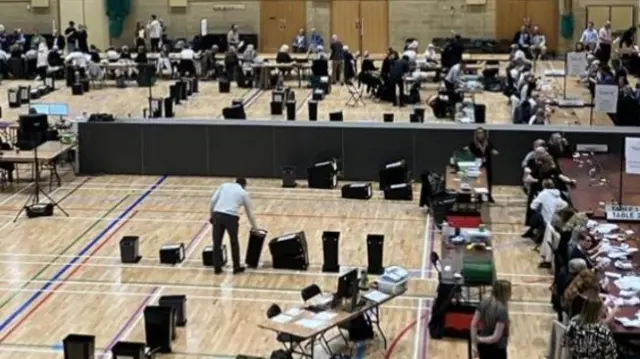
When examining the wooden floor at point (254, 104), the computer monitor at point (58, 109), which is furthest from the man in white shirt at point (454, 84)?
the computer monitor at point (58, 109)

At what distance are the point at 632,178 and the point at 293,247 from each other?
23.4 feet

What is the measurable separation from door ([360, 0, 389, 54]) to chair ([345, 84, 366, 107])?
945 centimetres

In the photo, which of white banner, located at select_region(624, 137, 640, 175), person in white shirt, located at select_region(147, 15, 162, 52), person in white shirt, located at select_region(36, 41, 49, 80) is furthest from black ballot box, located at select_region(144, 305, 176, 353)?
person in white shirt, located at select_region(147, 15, 162, 52)

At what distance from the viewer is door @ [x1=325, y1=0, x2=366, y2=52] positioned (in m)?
45.5

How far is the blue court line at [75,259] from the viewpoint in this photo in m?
16.5

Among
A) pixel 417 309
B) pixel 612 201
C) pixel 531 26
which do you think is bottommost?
pixel 417 309

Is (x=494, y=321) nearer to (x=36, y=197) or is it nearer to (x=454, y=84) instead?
(x=36, y=197)

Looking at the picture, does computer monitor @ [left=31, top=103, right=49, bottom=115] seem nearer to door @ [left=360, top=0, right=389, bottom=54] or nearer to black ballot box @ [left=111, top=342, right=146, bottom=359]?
black ballot box @ [left=111, top=342, right=146, bottom=359]

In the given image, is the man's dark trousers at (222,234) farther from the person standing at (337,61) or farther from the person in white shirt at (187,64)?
the person in white shirt at (187,64)

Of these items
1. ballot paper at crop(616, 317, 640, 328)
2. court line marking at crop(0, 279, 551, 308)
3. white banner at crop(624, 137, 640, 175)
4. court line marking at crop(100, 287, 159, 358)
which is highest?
white banner at crop(624, 137, 640, 175)

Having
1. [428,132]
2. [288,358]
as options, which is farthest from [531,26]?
[288,358]

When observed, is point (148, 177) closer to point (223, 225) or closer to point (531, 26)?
point (223, 225)

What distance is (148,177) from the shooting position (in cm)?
2559

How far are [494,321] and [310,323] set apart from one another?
7.92 feet
